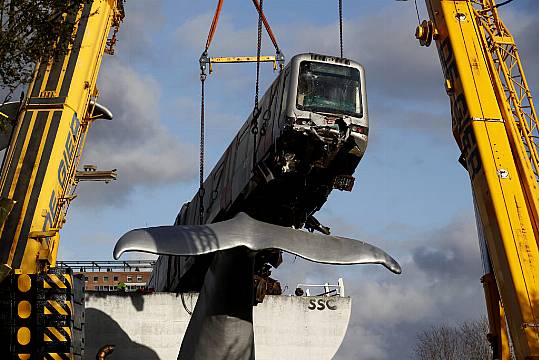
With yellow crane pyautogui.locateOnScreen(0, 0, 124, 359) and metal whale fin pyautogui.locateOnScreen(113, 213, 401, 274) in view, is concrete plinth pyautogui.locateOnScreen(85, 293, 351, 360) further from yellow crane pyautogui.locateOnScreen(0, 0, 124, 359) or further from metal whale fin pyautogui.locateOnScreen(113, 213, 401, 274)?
metal whale fin pyautogui.locateOnScreen(113, 213, 401, 274)

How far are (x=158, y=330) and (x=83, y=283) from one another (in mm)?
8083

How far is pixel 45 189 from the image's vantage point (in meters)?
17.2

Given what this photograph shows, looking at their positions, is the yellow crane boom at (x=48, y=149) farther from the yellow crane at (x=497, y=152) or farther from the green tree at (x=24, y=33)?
the yellow crane at (x=497, y=152)

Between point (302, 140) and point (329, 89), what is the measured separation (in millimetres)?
1244

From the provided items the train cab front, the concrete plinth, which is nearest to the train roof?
the train cab front

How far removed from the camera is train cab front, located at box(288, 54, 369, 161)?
14.0 metres

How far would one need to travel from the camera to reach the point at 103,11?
69.6 ft

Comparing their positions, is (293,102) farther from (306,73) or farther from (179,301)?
(179,301)

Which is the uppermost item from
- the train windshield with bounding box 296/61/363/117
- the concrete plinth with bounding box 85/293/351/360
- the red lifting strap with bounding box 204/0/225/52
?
the red lifting strap with bounding box 204/0/225/52

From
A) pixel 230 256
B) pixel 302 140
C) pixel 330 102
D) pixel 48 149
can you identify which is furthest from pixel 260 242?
pixel 48 149

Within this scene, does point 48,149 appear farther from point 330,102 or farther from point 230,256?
point 330,102

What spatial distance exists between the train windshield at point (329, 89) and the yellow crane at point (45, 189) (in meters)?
5.10

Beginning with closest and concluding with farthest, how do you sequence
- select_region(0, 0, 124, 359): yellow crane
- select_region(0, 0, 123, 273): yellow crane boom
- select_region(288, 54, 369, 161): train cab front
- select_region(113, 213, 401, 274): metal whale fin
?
select_region(113, 213, 401, 274): metal whale fin → select_region(288, 54, 369, 161): train cab front → select_region(0, 0, 124, 359): yellow crane → select_region(0, 0, 123, 273): yellow crane boom

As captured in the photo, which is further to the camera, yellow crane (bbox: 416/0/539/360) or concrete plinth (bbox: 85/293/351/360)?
concrete plinth (bbox: 85/293/351/360)
